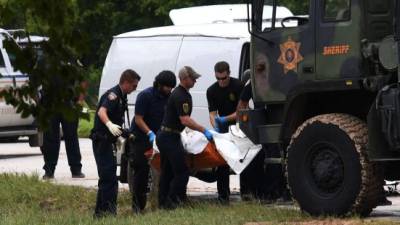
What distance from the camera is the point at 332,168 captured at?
1151 centimetres

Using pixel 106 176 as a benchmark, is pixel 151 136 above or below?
above

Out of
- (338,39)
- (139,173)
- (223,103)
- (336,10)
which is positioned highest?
(336,10)

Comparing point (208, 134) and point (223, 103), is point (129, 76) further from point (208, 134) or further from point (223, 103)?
point (223, 103)

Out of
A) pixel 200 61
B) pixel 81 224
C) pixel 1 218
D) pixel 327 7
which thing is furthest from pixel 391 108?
pixel 200 61

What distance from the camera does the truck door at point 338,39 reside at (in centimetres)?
1127

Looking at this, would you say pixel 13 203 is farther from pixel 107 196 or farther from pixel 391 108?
pixel 391 108

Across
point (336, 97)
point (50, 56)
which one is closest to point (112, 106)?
point (336, 97)

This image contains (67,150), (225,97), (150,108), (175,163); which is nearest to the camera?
(175,163)

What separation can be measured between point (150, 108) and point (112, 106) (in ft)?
3.52

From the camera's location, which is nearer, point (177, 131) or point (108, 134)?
point (108, 134)

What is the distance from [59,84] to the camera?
539cm

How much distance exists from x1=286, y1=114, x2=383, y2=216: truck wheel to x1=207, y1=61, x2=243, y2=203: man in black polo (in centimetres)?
202

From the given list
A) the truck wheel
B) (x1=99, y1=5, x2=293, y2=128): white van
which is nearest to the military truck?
the truck wheel

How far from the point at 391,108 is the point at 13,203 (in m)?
5.42
